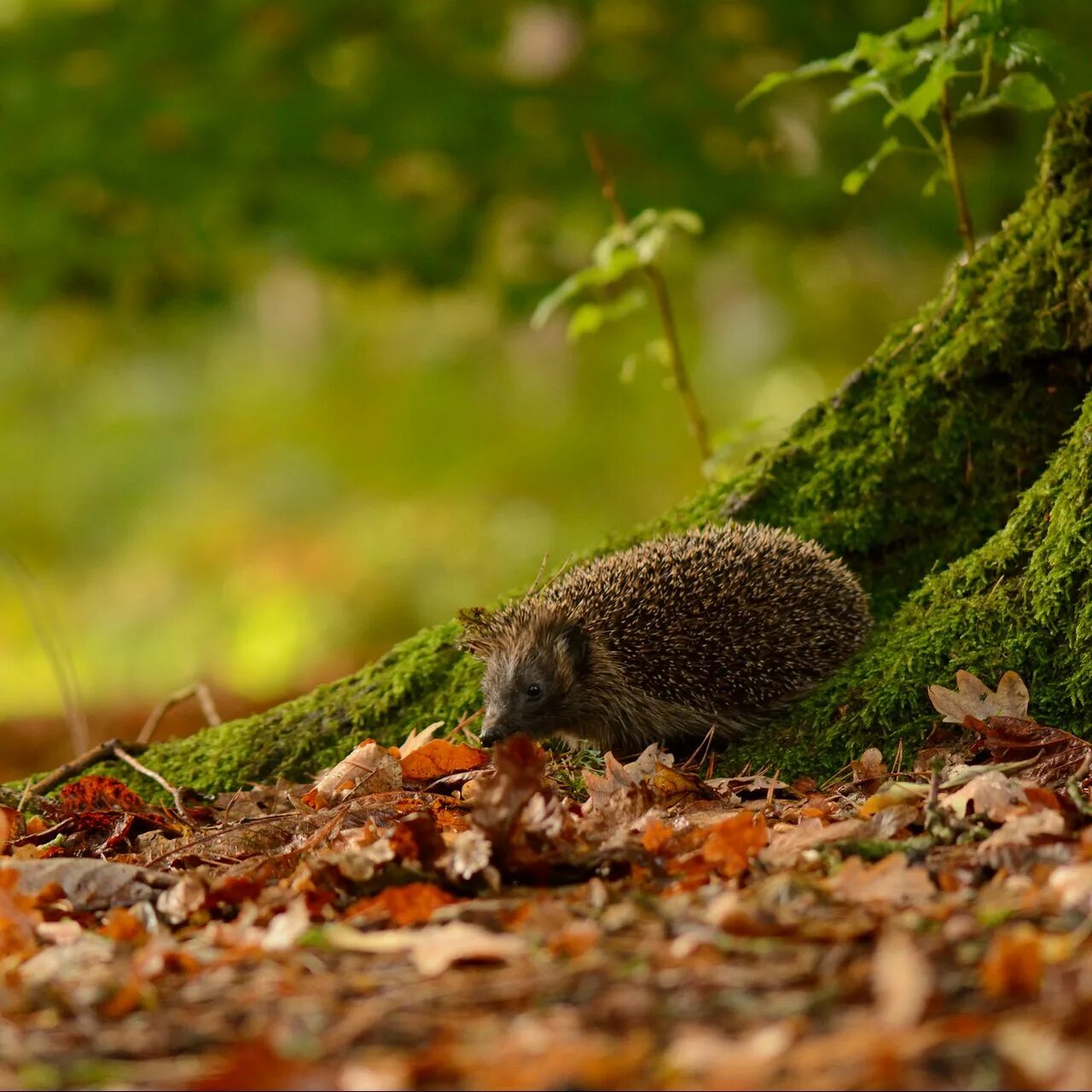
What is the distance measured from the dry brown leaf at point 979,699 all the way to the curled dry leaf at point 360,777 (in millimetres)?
1827

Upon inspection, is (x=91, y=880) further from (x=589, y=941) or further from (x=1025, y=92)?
(x=1025, y=92)

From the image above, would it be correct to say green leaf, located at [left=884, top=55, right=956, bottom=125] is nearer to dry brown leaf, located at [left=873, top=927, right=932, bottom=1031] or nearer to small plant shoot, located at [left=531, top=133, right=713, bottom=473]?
small plant shoot, located at [left=531, top=133, right=713, bottom=473]

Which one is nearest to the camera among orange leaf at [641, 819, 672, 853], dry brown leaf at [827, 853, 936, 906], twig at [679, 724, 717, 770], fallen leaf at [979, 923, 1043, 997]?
fallen leaf at [979, 923, 1043, 997]

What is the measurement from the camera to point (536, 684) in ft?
16.6

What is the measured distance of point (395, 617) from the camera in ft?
42.8

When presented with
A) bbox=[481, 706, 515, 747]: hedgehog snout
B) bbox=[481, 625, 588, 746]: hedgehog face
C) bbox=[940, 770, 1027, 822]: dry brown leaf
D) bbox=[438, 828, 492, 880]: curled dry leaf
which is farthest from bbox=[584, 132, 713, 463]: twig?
bbox=[438, 828, 492, 880]: curled dry leaf

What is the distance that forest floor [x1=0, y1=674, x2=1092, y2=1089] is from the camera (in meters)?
1.70

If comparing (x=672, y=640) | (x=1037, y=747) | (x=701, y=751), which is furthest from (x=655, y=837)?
(x=672, y=640)

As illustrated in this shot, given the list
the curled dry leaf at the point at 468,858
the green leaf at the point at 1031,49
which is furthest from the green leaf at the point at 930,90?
the curled dry leaf at the point at 468,858

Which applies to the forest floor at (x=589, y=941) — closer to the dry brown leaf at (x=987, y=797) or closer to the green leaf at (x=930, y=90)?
the dry brown leaf at (x=987, y=797)

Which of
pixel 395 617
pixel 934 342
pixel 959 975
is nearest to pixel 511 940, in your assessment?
pixel 959 975

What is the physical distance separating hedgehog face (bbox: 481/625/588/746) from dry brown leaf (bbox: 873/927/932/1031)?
3091mm

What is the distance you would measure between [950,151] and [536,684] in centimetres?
287

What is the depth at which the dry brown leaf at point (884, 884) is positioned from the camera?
244 cm
